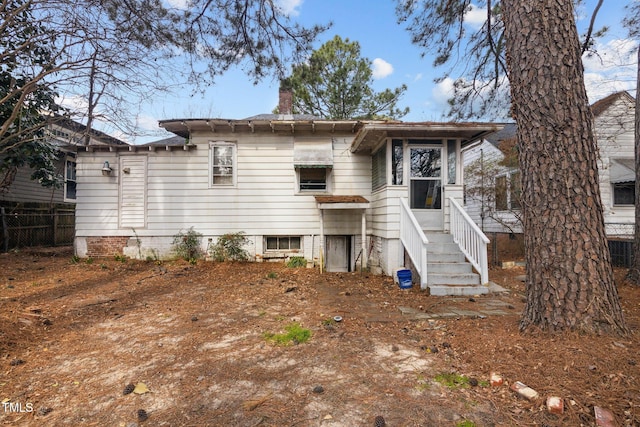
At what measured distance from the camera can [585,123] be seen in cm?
298

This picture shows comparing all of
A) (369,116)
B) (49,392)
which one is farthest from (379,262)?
(369,116)

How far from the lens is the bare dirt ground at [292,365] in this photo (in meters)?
2.06

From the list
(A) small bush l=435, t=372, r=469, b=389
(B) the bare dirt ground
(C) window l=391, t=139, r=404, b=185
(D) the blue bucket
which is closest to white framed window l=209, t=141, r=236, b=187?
(B) the bare dirt ground

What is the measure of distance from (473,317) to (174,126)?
27.1 feet

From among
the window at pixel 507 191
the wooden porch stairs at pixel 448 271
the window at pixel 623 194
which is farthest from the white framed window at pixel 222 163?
the window at pixel 623 194

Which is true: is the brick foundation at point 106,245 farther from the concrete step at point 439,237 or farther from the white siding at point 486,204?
the white siding at point 486,204

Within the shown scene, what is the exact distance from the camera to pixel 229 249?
8.16 m

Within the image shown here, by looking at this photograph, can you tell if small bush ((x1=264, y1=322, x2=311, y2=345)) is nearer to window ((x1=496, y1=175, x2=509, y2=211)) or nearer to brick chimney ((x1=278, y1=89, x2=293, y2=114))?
brick chimney ((x1=278, y1=89, x2=293, y2=114))

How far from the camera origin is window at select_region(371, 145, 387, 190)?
714cm

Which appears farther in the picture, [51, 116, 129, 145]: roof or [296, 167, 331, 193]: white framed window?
[296, 167, 331, 193]: white framed window

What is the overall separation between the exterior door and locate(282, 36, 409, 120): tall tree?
11.5 meters

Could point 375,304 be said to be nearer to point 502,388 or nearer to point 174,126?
point 502,388

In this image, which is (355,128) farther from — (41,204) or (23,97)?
(41,204)

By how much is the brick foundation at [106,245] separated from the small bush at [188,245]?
1501mm
